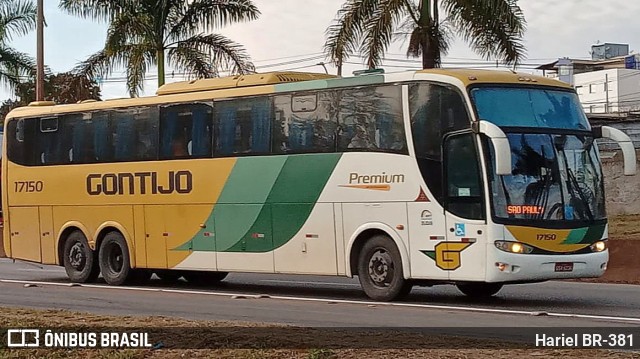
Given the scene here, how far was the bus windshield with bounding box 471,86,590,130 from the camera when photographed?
1580 cm

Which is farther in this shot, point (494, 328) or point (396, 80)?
point (396, 80)

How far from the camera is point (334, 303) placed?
54.3 feet

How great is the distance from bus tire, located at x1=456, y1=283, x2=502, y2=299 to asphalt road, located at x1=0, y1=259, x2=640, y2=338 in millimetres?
173

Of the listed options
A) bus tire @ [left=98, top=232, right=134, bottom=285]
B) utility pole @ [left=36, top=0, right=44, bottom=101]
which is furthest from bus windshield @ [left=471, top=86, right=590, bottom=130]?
utility pole @ [left=36, top=0, right=44, bottom=101]

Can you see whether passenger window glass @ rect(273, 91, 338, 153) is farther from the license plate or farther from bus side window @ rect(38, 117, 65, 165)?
bus side window @ rect(38, 117, 65, 165)

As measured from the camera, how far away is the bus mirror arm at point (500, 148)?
1503cm

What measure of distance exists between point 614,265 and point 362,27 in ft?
27.3

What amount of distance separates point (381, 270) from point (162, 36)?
56.8ft

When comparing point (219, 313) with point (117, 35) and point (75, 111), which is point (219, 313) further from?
point (117, 35)

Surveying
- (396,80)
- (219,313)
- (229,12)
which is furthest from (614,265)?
(229,12)

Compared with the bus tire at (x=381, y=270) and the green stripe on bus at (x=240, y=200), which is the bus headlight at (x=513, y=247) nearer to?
the bus tire at (x=381, y=270)

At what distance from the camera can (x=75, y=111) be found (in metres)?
21.8

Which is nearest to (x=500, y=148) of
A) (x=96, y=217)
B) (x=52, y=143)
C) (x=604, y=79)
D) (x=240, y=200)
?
(x=240, y=200)

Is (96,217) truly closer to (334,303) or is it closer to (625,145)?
(334,303)
